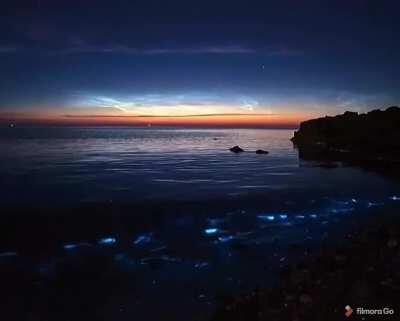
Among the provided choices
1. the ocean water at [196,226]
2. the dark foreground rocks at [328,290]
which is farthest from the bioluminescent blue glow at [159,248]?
the dark foreground rocks at [328,290]

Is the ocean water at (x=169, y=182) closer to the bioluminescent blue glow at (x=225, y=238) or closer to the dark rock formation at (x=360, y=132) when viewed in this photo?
the bioluminescent blue glow at (x=225, y=238)

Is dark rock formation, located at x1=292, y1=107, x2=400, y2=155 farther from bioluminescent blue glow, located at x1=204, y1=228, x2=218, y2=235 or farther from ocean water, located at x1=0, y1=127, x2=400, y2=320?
bioluminescent blue glow, located at x1=204, y1=228, x2=218, y2=235

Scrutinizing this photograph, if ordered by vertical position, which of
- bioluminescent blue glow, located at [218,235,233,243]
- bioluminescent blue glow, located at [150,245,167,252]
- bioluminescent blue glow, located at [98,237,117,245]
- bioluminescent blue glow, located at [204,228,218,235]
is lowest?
bioluminescent blue glow, located at [150,245,167,252]

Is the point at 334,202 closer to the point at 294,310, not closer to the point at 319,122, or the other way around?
the point at 294,310

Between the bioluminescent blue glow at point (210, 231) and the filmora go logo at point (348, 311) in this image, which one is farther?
the bioluminescent blue glow at point (210, 231)

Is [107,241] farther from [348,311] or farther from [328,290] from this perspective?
[348,311]

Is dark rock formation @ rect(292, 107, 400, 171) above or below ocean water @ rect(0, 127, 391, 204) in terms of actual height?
above

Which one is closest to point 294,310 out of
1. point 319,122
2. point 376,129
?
point 376,129

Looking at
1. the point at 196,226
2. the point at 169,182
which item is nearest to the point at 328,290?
the point at 196,226

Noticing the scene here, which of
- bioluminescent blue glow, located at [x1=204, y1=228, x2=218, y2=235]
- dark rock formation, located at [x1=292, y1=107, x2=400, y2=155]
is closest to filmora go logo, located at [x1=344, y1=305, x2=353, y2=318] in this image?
bioluminescent blue glow, located at [x1=204, y1=228, x2=218, y2=235]
